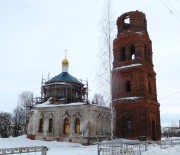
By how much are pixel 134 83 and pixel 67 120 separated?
8.42 meters

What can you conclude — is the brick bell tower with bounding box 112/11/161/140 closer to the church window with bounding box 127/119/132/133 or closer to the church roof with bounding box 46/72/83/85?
the church window with bounding box 127/119/132/133

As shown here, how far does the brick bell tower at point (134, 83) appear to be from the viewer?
89.7 feet

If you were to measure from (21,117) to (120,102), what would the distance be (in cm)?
2984

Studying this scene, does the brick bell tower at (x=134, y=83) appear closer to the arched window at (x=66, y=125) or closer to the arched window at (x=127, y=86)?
the arched window at (x=127, y=86)

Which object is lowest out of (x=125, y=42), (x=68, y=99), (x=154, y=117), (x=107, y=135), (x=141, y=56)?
(x=107, y=135)

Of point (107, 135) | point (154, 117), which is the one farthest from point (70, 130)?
point (154, 117)

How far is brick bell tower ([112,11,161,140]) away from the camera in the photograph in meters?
27.3

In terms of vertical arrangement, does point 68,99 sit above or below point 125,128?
above

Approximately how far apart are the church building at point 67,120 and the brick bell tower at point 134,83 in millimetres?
1991

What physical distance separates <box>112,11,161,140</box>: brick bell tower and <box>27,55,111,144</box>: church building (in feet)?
6.53

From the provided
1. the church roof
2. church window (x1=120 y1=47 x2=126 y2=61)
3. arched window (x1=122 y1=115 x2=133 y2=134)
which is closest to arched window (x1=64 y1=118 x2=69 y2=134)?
arched window (x1=122 y1=115 x2=133 y2=134)

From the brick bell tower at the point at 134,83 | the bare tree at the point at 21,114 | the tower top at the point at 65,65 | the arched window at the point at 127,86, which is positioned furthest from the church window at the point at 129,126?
the bare tree at the point at 21,114

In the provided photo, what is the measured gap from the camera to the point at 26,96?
55.2m

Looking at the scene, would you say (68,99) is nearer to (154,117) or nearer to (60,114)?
(60,114)
